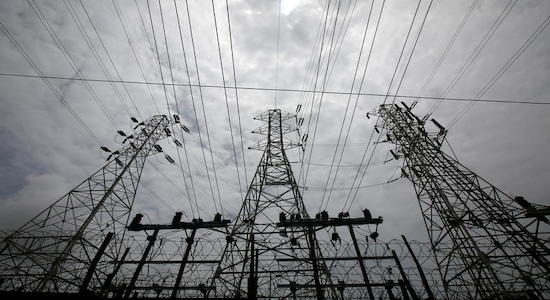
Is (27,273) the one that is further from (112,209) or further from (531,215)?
(531,215)

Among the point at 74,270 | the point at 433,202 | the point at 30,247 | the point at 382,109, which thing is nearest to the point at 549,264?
the point at 433,202

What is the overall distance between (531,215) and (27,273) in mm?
26274

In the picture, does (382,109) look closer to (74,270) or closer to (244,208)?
(244,208)

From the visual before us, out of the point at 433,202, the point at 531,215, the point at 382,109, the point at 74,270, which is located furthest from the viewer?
the point at 382,109

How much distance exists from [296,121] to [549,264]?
16.9 m

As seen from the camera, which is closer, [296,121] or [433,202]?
[433,202]

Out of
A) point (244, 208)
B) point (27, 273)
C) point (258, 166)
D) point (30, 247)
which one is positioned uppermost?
point (258, 166)

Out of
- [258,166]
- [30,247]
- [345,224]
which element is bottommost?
[30,247]

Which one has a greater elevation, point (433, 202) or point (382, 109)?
point (382, 109)

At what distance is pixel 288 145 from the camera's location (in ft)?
55.4

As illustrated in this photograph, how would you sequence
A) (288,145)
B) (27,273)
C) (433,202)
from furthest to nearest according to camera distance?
1. (288,145)
2. (433,202)
3. (27,273)

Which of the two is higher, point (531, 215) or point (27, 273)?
point (531, 215)

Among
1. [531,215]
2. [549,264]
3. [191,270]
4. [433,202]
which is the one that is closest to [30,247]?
[191,270]

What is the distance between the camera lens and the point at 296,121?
1967 cm
